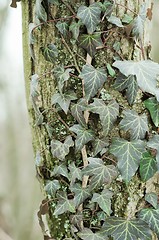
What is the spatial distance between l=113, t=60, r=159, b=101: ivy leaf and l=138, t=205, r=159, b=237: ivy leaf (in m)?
0.30

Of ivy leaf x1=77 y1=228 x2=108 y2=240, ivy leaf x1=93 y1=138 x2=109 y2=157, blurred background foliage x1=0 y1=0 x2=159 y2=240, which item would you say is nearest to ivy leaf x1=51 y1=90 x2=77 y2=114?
ivy leaf x1=93 y1=138 x2=109 y2=157

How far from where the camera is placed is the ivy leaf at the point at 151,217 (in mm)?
938

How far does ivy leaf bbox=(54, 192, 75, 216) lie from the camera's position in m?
1.00

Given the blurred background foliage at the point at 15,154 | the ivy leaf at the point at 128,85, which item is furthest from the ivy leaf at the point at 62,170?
the blurred background foliage at the point at 15,154

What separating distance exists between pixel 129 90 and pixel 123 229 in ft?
1.12

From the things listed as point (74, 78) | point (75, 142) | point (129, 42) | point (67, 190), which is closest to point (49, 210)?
point (67, 190)

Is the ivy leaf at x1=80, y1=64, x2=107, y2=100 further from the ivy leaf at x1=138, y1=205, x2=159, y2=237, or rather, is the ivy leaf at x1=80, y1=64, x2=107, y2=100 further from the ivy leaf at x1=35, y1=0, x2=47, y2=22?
the ivy leaf at x1=138, y1=205, x2=159, y2=237

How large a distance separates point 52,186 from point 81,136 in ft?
0.59

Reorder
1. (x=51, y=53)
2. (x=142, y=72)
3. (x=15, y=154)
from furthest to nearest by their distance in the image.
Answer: (x=15, y=154)
(x=51, y=53)
(x=142, y=72)

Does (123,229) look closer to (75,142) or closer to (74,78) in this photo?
(75,142)

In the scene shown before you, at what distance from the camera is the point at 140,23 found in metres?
0.93

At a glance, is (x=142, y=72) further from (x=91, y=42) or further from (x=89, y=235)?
(x=89, y=235)

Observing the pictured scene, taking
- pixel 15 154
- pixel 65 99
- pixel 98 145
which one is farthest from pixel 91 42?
pixel 15 154

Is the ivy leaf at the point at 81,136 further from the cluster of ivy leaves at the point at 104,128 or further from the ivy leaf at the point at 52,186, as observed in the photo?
the ivy leaf at the point at 52,186
